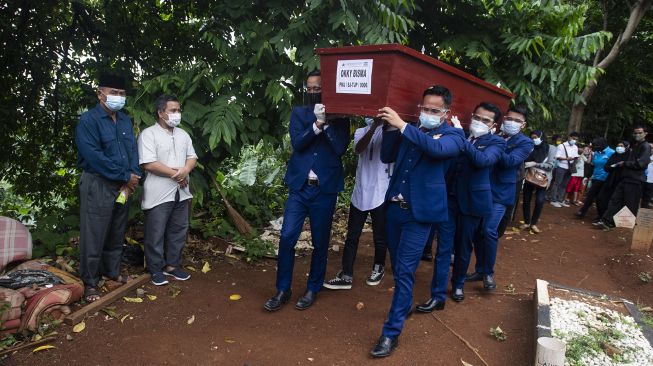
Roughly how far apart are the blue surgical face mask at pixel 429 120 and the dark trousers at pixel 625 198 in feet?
21.9

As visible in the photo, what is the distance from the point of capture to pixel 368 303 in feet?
14.4

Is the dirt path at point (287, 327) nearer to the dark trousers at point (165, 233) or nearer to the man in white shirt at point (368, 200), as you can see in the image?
the man in white shirt at point (368, 200)

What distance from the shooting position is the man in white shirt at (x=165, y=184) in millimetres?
4293

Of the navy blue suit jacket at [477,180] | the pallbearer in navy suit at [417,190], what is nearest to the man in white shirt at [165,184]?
the pallbearer in navy suit at [417,190]

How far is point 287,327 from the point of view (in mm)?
3773

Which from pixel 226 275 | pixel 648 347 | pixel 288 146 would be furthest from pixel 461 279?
pixel 288 146

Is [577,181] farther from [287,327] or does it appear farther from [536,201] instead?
[287,327]

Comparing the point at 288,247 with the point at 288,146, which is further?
the point at 288,146

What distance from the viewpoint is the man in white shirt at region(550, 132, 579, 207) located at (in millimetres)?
10188

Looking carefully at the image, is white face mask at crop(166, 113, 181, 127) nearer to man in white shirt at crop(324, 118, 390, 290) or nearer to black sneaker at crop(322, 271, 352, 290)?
man in white shirt at crop(324, 118, 390, 290)

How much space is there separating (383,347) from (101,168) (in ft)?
9.08

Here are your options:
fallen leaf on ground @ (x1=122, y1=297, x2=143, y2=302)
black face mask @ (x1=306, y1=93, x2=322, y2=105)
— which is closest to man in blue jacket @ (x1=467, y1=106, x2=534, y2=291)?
black face mask @ (x1=306, y1=93, x2=322, y2=105)

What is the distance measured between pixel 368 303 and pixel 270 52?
2.62m

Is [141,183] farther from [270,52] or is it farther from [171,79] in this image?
[270,52]
